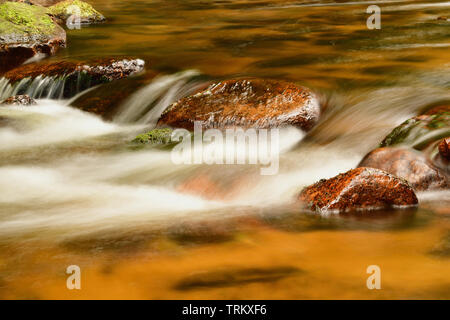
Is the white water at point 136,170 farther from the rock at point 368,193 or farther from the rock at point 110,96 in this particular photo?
the rock at point 368,193

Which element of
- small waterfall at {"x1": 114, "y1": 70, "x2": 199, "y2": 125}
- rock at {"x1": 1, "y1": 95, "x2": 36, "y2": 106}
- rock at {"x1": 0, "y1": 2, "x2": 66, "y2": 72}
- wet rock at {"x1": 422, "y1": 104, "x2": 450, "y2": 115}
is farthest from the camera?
rock at {"x1": 0, "y1": 2, "x2": 66, "y2": 72}

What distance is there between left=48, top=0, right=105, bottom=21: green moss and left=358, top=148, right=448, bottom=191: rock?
13564 millimetres

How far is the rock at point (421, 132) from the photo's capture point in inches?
255

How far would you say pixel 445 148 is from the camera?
607 centimetres

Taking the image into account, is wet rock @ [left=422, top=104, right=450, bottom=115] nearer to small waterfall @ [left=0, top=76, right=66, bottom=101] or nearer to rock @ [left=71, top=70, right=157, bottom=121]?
rock @ [left=71, top=70, right=157, bottom=121]

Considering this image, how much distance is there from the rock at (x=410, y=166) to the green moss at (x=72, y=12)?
44.5 feet

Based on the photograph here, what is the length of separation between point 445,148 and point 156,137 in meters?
4.26

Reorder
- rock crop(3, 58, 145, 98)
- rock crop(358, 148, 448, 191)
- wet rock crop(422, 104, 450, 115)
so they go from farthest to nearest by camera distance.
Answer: rock crop(3, 58, 145, 98)
wet rock crop(422, 104, 450, 115)
rock crop(358, 148, 448, 191)

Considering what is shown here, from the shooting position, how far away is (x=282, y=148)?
7.92 m

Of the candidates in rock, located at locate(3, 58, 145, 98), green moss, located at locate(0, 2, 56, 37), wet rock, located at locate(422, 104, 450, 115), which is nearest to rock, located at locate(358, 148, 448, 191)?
wet rock, located at locate(422, 104, 450, 115)

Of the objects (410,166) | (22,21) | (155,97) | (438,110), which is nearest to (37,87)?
(155,97)

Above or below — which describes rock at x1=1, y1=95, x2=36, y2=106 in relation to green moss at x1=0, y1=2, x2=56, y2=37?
below

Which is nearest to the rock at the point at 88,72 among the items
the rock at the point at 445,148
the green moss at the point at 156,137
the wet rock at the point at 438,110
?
the green moss at the point at 156,137

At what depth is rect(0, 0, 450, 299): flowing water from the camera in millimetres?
4203
